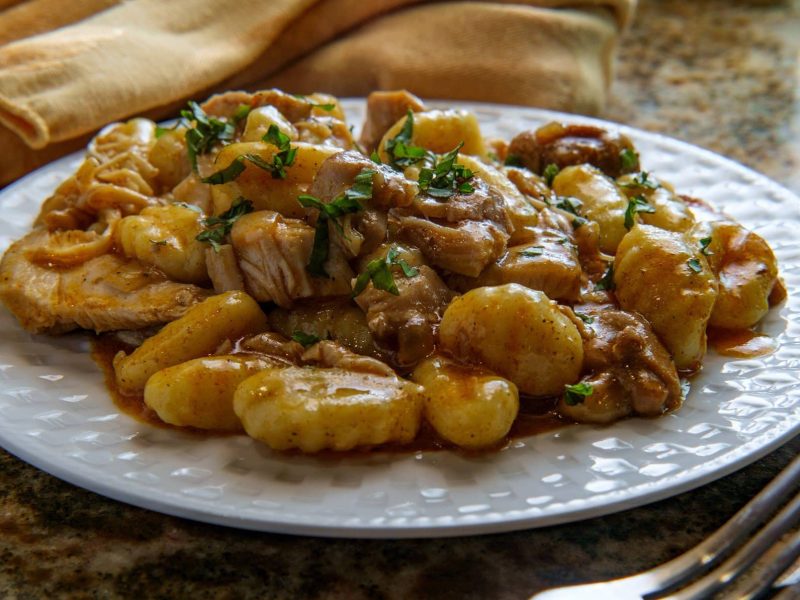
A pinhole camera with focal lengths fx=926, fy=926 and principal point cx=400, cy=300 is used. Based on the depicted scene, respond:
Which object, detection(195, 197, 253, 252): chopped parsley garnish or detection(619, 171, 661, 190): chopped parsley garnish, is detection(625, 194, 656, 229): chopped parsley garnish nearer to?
detection(619, 171, 661, 190): chopped parsley garnish

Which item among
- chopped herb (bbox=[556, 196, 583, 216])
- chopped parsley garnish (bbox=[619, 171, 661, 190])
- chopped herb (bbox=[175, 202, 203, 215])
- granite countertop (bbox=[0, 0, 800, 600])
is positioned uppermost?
chopped parsley garnish (bbox=[619, 171, 661, 190])

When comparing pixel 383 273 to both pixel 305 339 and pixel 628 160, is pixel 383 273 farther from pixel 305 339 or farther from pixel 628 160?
pixel 628 160

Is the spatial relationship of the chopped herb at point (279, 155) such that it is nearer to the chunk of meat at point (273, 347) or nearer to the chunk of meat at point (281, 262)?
the chunk of meat at point (281, 262)

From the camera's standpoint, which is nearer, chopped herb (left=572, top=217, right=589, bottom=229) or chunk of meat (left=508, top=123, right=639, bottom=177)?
chopped herb (left=572, top=217, right=589, bottom=229)

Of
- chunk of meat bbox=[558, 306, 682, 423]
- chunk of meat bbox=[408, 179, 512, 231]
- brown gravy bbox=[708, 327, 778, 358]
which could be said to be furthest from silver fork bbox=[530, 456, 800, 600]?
chunk of meat bbox=[408, 179, 512, 231]

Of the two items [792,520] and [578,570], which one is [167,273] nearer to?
[578,570]

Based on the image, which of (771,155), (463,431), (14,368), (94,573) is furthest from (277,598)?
(771,155)

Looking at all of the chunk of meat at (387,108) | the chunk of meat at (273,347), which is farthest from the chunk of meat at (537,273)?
the chunk of meat at (387,108)
